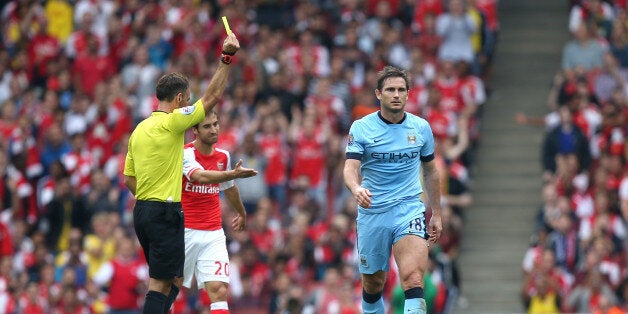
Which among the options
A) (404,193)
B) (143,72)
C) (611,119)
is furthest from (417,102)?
(404,193)

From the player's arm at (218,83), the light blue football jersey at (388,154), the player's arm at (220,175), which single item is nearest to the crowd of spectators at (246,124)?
the light blue football jersey at (388,154)

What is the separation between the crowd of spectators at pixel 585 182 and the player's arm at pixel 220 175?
301 inches

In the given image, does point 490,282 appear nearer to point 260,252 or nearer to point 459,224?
point 459,224

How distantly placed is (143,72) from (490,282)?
726 centimetres

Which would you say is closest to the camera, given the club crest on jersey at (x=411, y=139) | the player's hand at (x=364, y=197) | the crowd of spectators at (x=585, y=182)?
the player's hand at (x=364, y=197)

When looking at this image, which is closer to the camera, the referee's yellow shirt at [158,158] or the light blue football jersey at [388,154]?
the referee's yellow shirt at [158,158]

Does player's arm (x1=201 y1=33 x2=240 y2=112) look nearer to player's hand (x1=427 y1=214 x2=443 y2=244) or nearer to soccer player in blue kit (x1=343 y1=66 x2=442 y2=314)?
soccer player in blue kit (x1=343 y1=66 x2=442 y2=314)

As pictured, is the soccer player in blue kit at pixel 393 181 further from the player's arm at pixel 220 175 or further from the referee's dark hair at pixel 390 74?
the player's arm at pixel 220 175

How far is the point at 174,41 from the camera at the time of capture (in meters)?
26.1

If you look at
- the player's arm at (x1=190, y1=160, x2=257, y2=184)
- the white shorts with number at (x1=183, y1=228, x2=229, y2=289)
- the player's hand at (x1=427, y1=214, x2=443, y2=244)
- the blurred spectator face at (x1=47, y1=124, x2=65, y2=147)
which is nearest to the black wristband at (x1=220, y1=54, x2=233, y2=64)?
the player's arm at (x1=190, y1=160, x2=257, y2=184)

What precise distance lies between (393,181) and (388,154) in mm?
277

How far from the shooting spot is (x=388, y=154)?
13.8 meters

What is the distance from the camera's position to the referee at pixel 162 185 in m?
13.4

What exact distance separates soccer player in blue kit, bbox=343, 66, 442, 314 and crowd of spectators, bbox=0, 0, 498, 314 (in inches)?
235
